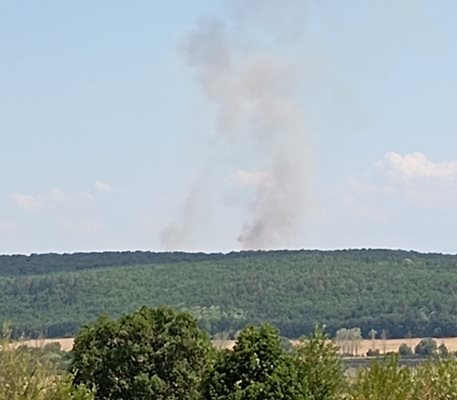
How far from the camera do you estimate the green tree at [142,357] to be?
5388 cm

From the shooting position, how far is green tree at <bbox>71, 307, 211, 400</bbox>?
177ft

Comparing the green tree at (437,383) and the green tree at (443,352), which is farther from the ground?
the green tree at (443,352)

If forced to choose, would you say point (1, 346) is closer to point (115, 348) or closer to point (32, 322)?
point (115, 348)

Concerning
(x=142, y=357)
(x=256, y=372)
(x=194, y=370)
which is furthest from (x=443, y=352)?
(x=256, y=372)

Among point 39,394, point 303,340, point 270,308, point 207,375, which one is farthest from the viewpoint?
point 270,308

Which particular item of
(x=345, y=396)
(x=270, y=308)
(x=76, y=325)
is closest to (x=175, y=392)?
(x=345, y=396)

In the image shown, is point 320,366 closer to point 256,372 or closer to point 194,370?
point 256,372

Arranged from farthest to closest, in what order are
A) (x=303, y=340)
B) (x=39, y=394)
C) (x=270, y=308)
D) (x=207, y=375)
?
1. (x=270, y=308)
2. (x=303, y=340)
3. (x=207, y=375)
4. (x=39, y=394)

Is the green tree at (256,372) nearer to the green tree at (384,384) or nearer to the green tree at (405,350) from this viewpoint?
the green tree at (384,384)

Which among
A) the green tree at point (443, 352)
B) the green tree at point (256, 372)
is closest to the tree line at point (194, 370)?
the green tree at point (256, 372)

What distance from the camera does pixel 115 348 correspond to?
181 feet

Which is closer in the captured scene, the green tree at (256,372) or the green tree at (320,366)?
the green tree at (256,372)

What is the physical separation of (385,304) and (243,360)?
152365 mm

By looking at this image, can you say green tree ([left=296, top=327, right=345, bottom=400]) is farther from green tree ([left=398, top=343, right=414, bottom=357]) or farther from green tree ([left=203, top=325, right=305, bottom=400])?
green tree ([left=398, top=343, right=414, bottom=357])
